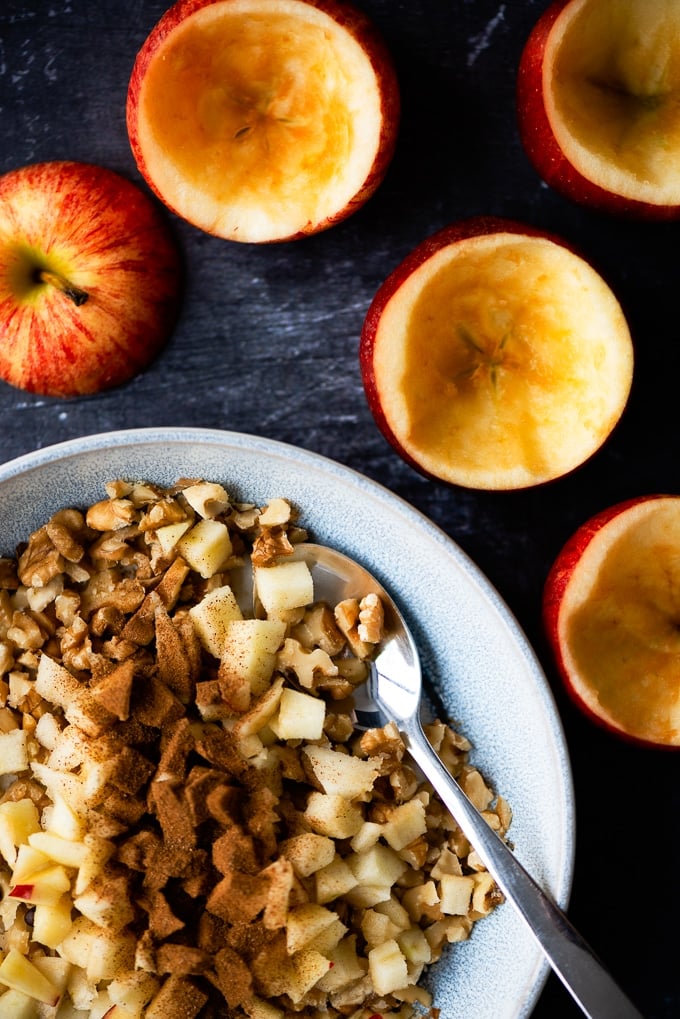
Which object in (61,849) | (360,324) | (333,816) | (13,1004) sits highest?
(360,324)

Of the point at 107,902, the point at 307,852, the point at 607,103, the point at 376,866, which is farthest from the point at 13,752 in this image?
the point at 607,103

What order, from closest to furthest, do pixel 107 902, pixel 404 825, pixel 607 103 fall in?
1. pixel 107 902
2. pixel 404 825
3. pixel 607 103

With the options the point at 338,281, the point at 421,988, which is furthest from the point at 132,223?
the point at 421,988

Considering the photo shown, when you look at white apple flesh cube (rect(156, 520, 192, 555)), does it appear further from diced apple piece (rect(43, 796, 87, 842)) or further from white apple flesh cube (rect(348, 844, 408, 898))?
white apple flesh cube (rect(348, 844, 408, 898))

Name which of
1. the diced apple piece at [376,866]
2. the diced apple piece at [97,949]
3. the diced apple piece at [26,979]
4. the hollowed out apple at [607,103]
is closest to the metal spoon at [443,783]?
the diced apple piece at [376,866]

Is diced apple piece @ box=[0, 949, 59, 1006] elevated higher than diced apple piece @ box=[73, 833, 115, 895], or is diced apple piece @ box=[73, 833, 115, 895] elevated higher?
diced apple piece @ box=[73, 833, 115, 895]

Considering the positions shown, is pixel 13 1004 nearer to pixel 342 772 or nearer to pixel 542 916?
pixel 342 772

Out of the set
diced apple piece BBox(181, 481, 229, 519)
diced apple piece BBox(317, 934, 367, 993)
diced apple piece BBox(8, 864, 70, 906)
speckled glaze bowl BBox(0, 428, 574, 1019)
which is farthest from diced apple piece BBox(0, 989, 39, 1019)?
diced apple piece BBox(181, 481, 229, 519)
